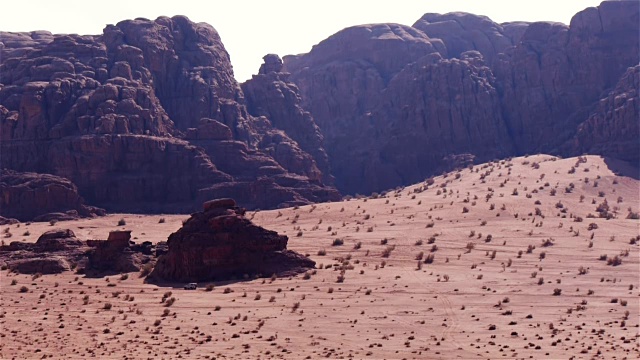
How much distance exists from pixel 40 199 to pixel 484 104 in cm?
5055

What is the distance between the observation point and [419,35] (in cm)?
12662

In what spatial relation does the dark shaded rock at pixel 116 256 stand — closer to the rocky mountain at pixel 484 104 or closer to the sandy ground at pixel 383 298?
the sandy ground at pixel 383 298

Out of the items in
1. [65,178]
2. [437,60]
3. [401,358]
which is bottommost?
[401,358]

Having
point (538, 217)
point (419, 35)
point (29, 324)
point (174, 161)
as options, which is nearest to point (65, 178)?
point (174, 161)

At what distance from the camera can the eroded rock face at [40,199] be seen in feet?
234

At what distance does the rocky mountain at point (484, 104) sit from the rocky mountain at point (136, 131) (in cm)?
1423

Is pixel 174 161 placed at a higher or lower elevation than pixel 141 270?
higher

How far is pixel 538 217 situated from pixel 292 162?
27.9 m

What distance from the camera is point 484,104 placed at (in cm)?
10600

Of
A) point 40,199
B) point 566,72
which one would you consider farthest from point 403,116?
point 40,199

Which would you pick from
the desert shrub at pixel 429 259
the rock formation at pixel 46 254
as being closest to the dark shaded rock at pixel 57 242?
the rock formation at pixel 46 254

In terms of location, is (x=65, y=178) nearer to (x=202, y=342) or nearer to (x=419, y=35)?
(x=202, y=342)

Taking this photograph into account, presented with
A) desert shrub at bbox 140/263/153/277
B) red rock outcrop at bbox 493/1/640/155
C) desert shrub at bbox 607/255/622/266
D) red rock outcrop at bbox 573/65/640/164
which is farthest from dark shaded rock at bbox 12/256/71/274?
red rock outcrop at bbox 493/1/640/155

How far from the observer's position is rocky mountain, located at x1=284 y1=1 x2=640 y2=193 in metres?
101
